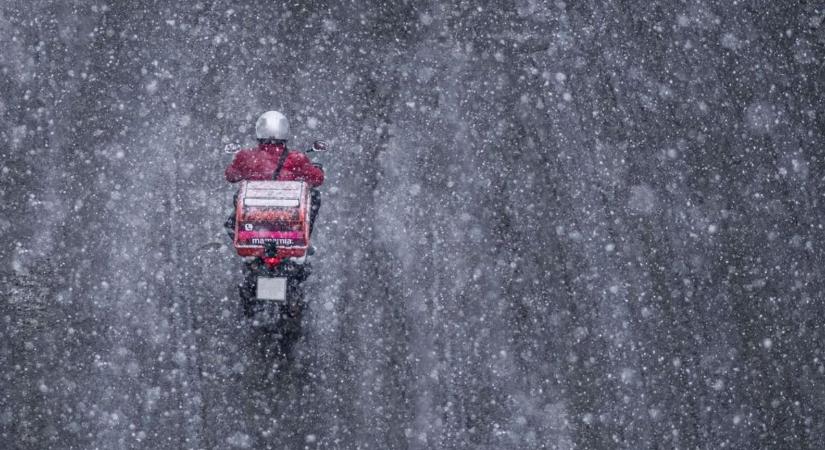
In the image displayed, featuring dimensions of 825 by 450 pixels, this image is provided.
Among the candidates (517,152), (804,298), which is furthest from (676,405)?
(517,152)

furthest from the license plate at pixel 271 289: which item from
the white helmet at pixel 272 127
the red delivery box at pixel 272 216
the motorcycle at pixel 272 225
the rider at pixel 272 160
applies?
the white helmet at pixel 272 127

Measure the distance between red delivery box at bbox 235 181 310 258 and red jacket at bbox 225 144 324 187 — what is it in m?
0.10

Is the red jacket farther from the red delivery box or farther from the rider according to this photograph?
the red delivery box

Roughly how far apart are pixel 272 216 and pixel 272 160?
1.42ft

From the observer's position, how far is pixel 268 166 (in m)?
5.00

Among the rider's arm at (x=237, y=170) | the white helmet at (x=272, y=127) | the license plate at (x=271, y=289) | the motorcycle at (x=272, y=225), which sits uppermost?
the white helmet at (x=272, y=127)

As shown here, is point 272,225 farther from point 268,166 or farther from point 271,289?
point 271,289

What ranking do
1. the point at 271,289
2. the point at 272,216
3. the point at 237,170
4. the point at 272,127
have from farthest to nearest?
the point at 271,289, the point at 237,170, the point at 272,127, the point at 272,216

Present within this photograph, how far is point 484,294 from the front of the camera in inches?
236

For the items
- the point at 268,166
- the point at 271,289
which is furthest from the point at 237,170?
the point at 271,289

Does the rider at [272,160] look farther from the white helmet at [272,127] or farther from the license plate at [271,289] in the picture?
the license plate at [271,289]

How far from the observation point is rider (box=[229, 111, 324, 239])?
4973 mm

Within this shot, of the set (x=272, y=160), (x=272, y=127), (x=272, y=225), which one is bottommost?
(x=272, y=225)

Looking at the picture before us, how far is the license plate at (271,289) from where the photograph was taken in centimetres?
525
